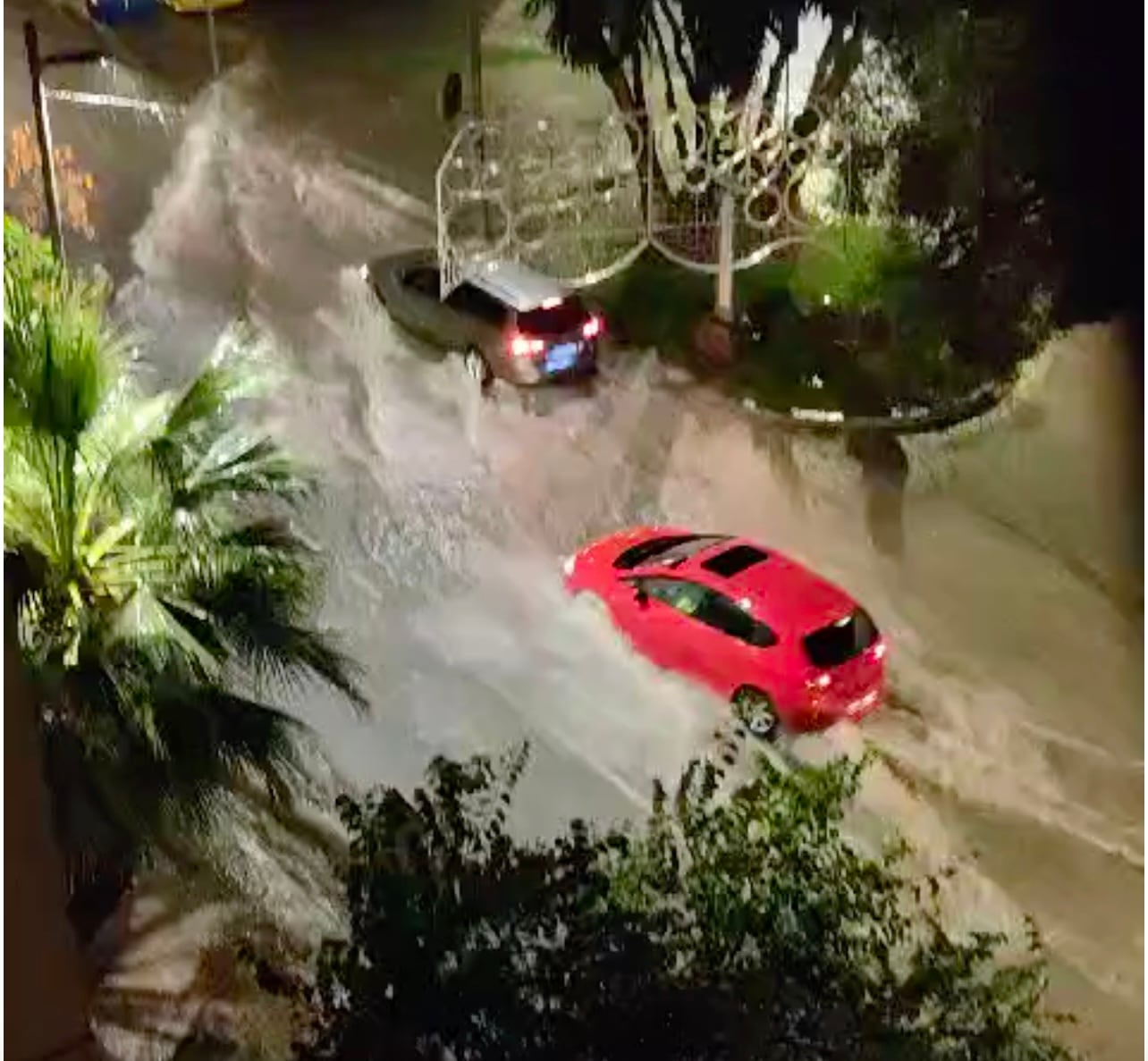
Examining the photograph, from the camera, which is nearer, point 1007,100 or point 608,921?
point 1007,100

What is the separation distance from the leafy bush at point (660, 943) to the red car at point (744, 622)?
56mm

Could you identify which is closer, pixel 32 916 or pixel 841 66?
pixel 841 66

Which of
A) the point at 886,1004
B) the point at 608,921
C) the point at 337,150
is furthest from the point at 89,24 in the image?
the point at 886,1004

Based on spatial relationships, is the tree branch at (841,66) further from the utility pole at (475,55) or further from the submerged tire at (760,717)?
the submerged tire at (760,717)

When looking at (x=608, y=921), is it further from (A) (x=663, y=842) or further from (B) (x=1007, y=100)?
(B) (x=1007, y=100)

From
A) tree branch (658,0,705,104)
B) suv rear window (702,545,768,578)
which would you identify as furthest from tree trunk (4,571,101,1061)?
tree branch (658,0,705,104)

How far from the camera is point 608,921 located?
1429 mm

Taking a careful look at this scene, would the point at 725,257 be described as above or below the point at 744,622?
above

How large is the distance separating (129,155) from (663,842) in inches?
28.3

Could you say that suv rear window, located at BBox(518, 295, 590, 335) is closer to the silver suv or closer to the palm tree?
the silver suv

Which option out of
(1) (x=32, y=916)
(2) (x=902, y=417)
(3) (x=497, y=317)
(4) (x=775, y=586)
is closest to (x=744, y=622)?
(4) (x=775, y=586)

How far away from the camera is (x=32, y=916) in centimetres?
145

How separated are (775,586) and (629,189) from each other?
0.34 meters

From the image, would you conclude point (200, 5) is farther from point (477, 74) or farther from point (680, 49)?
point (680, 49)
